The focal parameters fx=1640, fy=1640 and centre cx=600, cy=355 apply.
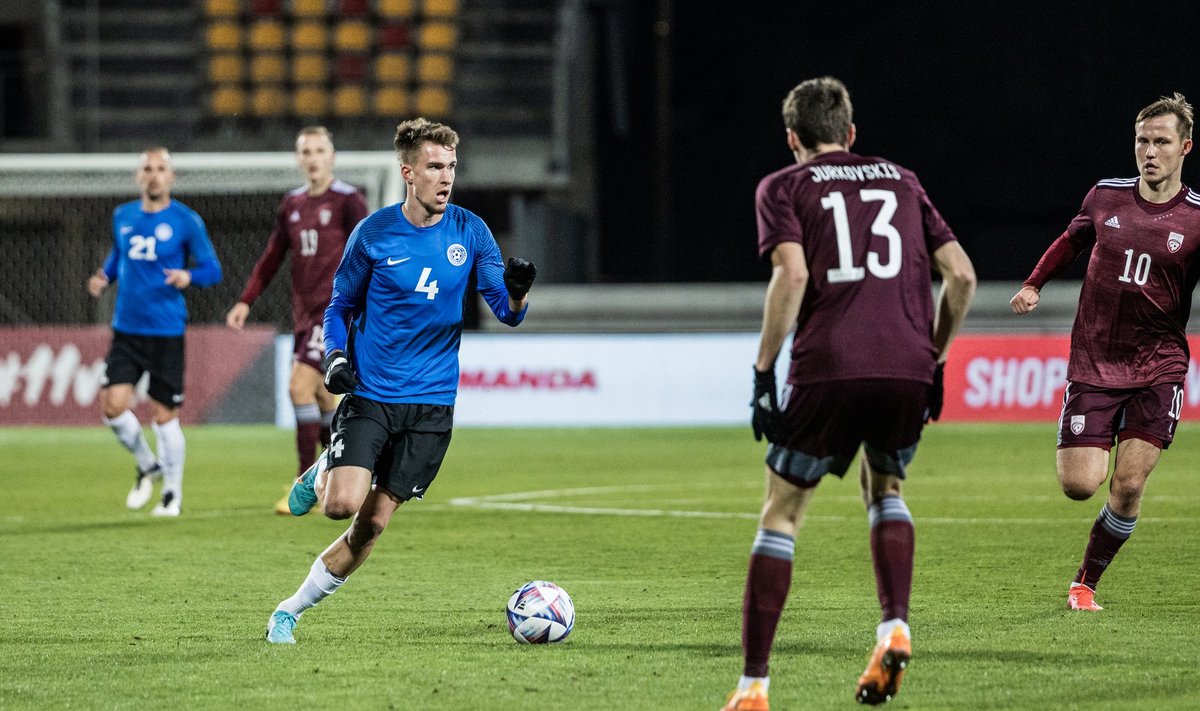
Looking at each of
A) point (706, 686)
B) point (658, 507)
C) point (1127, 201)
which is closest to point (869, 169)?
point (706, 686)

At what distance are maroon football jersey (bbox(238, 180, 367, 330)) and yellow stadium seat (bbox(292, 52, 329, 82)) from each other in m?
14.7

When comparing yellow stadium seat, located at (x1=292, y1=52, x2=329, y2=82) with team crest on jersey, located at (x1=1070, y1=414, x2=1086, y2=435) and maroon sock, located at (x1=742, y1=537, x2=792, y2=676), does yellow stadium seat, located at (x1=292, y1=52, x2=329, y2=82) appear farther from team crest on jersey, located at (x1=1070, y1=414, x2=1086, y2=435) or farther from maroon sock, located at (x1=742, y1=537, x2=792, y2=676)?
maroon sock, located at (x1=742, y1=537, x2=792, y2=676)

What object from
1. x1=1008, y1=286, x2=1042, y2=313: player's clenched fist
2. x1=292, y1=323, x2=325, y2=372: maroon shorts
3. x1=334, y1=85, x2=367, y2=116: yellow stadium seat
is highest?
x1=1008, y1=286, x2=1042, y2=313: player's clenched fist

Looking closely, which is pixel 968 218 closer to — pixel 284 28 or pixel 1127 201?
pixel 284 28

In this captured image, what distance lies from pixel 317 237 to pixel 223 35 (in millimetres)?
15398

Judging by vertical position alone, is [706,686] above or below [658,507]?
above

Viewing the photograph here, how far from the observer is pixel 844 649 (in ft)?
18.9

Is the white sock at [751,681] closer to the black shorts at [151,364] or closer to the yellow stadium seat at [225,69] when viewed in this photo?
the black shorts at [151,364]

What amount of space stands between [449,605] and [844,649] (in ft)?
6.26

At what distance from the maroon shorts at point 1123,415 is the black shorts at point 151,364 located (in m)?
6.35

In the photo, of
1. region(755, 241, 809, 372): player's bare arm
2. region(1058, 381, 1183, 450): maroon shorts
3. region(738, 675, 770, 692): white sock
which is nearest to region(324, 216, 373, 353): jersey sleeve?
region(755, 241, 809, 372): player's bare arm

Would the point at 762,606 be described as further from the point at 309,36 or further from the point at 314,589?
the point at 309,36

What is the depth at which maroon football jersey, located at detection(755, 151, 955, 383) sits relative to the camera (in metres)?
4.68

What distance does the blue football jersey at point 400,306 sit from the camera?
6.07m
